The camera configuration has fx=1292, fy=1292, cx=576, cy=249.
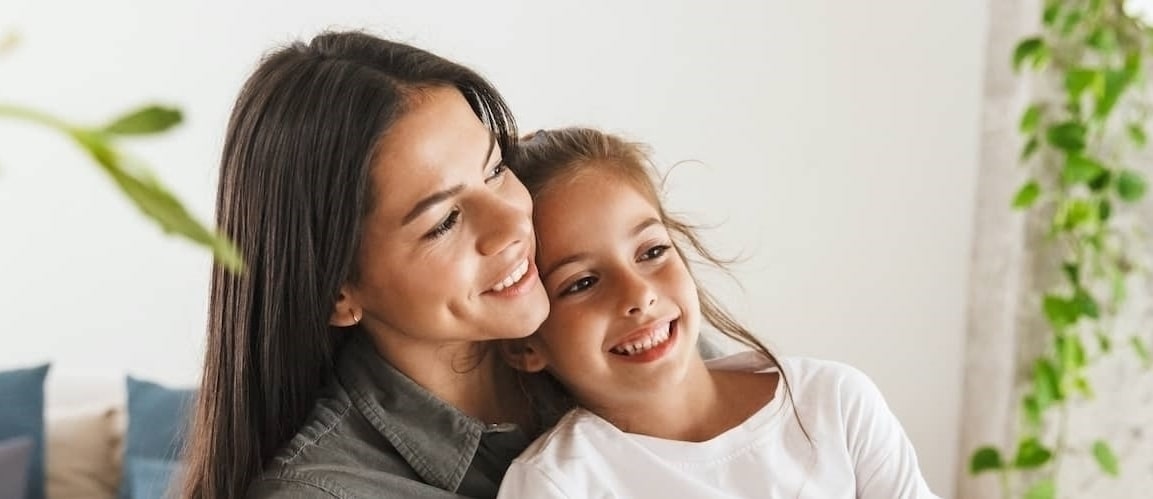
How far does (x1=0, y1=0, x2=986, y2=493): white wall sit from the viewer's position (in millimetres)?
2930

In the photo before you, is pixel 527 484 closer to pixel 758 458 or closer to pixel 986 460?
pixel 758 458

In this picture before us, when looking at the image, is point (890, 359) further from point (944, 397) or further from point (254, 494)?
point (254, 494)

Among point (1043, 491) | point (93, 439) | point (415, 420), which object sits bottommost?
point (1043, 491)

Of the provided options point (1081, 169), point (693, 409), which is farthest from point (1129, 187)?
point (693, 409)

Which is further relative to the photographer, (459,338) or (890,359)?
(890,359)

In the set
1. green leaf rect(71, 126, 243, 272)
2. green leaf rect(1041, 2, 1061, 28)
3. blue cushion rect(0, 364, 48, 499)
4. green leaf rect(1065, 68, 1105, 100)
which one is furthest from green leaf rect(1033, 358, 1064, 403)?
green leaf rect(71, 126, 243, 272)

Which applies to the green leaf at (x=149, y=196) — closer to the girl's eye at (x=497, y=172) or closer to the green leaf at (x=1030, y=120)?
the girl's eye at (x=497, y=172)

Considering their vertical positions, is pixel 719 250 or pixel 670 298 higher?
pixel 670 298

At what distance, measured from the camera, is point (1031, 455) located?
2.54 metres

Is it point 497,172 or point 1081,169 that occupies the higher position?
point 497,172

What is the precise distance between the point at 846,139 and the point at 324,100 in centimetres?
196

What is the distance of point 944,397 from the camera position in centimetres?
302

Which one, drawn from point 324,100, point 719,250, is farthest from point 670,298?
point 719,250

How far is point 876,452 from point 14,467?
75.8 inches
